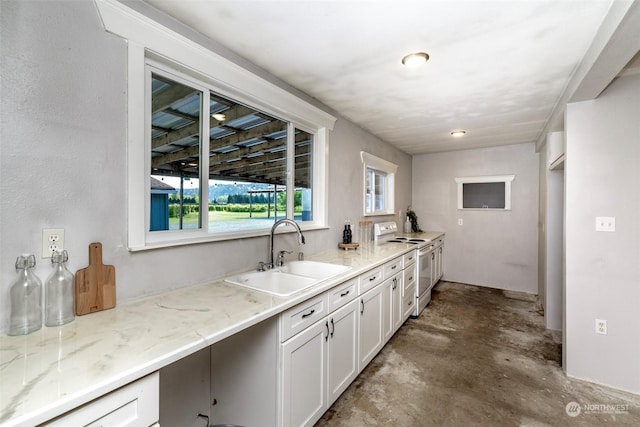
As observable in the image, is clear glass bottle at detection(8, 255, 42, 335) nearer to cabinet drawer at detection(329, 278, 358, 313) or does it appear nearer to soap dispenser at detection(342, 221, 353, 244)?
cabinet drawer at detection(329, 278, 358, 313)

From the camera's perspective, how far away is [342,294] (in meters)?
1.89

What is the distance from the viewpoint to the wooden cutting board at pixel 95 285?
3.89 ft

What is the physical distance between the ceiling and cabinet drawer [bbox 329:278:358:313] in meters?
1.56

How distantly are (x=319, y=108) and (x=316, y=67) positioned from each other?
665 mm

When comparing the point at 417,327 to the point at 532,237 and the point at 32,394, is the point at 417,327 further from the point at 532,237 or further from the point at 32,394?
the point at 32,394

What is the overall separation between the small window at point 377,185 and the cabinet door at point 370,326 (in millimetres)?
1481

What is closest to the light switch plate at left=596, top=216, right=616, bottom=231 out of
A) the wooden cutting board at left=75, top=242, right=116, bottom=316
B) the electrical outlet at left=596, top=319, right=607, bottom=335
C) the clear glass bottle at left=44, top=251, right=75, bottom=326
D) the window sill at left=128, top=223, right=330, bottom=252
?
the electrical outlet at left=596, top=319, right=607, bottom=335

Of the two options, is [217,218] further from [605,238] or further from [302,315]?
[605,238]

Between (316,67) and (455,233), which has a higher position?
(316,67)

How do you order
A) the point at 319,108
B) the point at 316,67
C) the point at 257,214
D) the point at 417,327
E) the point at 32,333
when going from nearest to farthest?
1. the point at 32,333
2. the point at 316,67
3. the point at 257,214
4. the point at 319,108
5. the point at 417,327

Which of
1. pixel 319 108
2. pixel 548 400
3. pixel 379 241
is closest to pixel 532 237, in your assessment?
pixel 379 241

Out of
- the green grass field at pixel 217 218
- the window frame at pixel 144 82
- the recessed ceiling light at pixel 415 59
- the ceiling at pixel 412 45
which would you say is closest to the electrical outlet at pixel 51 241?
the window frame at pixel 144 82

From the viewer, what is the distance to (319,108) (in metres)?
2.72

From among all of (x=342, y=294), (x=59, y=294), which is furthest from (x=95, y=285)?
(x=342, y=294)
